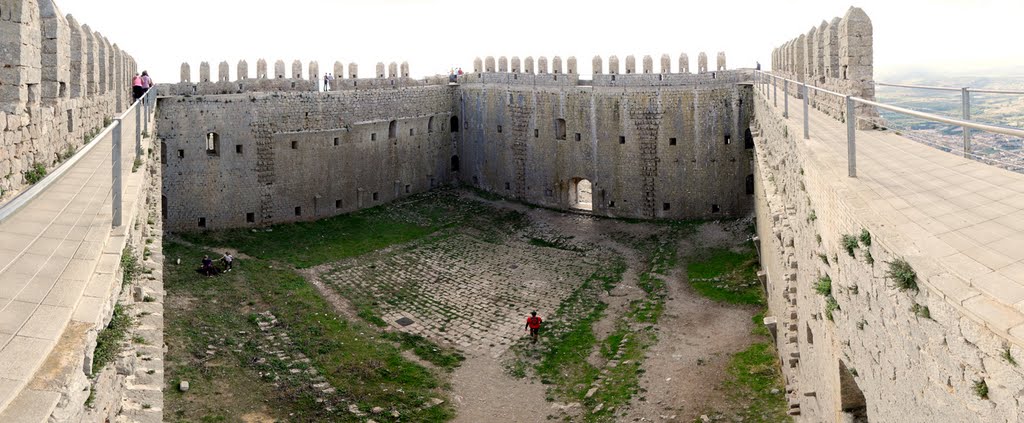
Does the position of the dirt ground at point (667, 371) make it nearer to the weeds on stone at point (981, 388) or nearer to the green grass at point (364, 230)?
the green grass at point (364, 230)

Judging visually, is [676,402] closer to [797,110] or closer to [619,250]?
[797,110]

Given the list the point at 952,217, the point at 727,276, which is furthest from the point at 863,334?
the point at 727,276

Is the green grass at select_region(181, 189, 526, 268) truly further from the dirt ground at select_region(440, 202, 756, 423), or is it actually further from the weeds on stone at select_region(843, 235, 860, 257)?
the weeds on stone at select_region(843, 235, 860, 257)

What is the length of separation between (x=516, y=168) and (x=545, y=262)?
6.23 metres

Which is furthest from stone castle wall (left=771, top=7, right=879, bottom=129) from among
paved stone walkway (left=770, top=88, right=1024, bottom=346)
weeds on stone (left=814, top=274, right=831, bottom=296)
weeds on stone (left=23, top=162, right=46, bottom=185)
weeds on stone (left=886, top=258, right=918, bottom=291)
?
weeds on stone (left=23, top=162, right=46, bottom=185)

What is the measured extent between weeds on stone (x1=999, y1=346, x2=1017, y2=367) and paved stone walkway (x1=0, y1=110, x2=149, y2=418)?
3.84 meters

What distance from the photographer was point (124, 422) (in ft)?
18.0

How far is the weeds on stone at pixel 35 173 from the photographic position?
7.77 meters

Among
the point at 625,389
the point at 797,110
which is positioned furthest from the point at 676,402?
the point at 797,110

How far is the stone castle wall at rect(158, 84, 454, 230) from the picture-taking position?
22.8 m

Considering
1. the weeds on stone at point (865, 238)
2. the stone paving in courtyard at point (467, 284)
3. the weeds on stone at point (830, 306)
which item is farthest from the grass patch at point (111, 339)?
the stone paving in courtyard at point (467, 284)

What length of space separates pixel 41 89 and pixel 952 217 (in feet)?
28.2

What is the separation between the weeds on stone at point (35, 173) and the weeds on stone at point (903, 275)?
7.06 metres

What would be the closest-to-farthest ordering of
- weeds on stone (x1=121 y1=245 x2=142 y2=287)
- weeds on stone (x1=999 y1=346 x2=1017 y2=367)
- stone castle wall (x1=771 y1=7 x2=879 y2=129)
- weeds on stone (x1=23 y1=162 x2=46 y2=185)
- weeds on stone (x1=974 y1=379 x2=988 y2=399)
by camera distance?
weeds on stone (x1=999 y1=346 x2=1017 y2=367)
weeds on stone (x1=974 y1=379 x2=988 y2=399)
weeds on stone (x1=121 y1=245 x2=142 y2=287)
weeds on stone (x1=23 y1=162 x2=46 y2=185)
stone castle wall (x1=771 y1=7 x2=879 y2=129)
